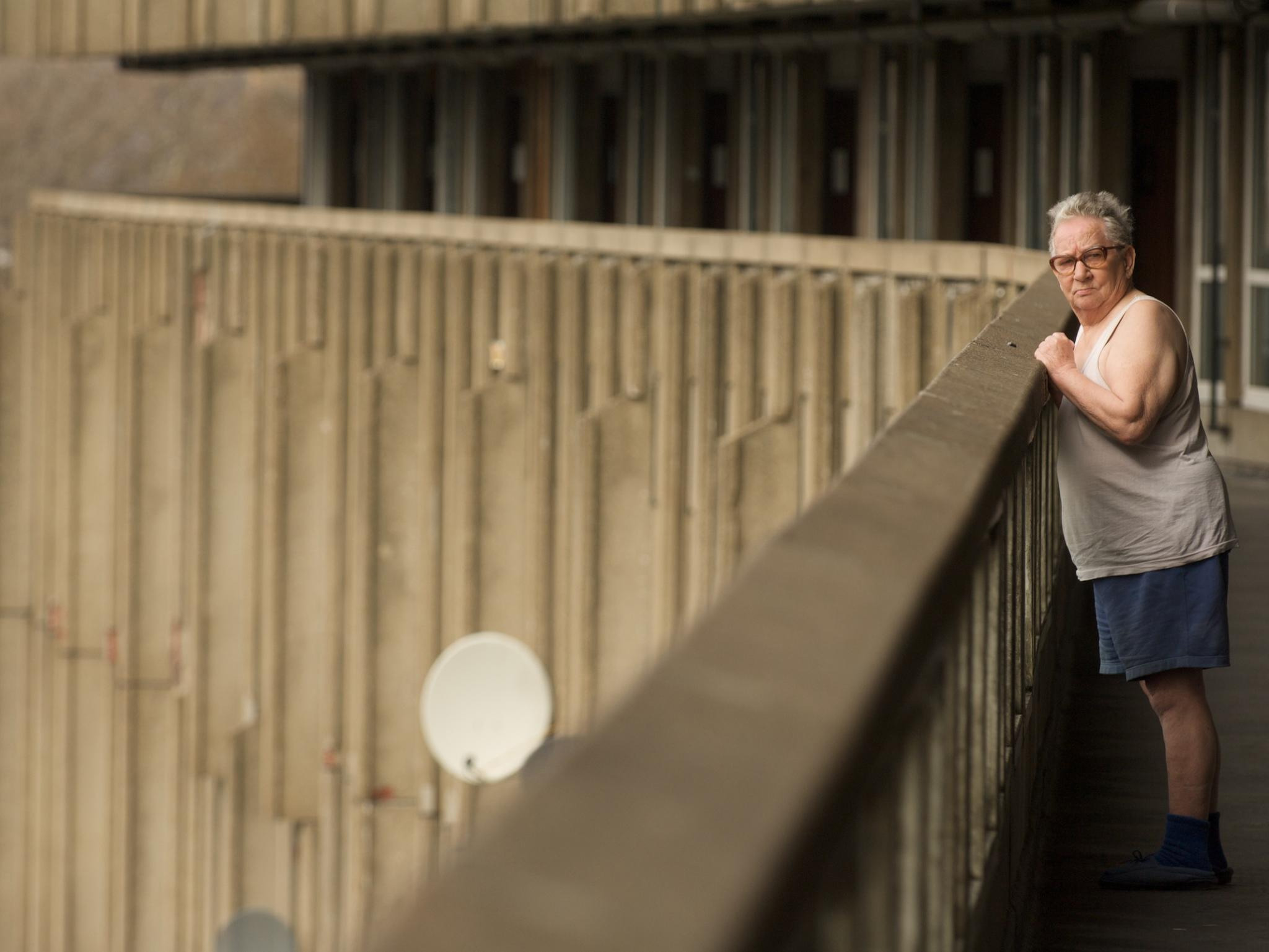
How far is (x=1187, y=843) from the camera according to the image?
4543mm

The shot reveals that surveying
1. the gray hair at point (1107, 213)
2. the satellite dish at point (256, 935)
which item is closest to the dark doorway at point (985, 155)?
the satellite dish at point (256, 935)

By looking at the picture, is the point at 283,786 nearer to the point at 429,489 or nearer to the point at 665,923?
the point at 429,489

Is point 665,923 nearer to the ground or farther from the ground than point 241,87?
nearer to the ground

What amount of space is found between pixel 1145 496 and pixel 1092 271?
462 millimetres

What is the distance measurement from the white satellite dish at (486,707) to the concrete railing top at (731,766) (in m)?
12.1

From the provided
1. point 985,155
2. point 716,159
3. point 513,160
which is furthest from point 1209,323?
point 513,160

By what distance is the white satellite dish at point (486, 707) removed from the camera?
1432cm

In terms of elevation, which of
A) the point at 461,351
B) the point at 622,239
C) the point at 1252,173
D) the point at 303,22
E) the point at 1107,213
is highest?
the point at 303,22

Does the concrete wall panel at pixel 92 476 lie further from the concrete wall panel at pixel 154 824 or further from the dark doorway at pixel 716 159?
the dark doorway at pixel 716 159

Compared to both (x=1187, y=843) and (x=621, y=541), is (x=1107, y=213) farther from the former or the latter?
(x=621, y=541)

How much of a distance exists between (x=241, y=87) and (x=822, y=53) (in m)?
68.6

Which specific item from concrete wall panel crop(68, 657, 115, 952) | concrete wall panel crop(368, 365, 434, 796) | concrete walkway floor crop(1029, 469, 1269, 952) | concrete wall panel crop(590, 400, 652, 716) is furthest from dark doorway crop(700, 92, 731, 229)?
concrete walkway floor crop(1029, 469, 1269, 952)

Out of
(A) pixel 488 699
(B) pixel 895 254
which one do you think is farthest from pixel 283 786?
(B) pixel 895 254

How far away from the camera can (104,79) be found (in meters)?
88.1
